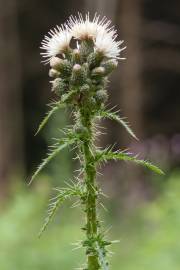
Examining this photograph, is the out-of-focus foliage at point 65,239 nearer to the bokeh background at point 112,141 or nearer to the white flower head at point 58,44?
the bokeh background at point 112,141

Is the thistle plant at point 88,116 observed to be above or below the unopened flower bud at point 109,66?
below

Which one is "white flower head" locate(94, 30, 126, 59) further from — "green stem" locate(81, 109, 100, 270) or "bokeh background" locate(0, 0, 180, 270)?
"bokeh background" locate(0, 0, 180, 270)

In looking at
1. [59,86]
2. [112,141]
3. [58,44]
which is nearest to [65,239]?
[58,44]

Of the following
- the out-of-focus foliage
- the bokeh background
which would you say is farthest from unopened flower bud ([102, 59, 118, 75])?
the bokeh background

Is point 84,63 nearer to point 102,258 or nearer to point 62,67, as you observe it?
point 62,67

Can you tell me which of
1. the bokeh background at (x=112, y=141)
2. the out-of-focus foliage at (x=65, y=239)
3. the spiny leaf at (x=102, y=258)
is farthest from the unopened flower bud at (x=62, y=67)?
the bokeh background at (x=112, y=141)

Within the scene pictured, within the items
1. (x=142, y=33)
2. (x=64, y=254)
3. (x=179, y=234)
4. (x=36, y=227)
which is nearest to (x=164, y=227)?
(x=179, y=234)
